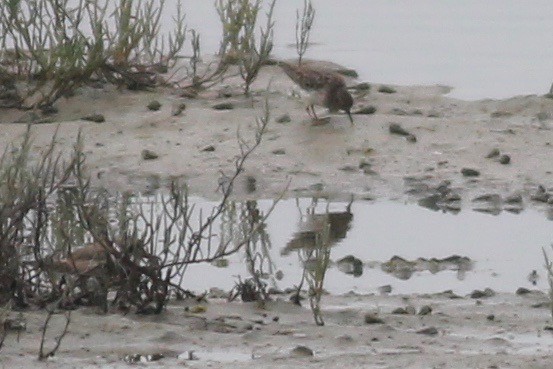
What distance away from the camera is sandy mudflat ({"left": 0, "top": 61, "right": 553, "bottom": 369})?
680 centimetres

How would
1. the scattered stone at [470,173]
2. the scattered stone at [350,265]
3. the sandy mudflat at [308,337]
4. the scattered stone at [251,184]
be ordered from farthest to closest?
the scattered stone at [470,173] < the scattered stone at [251,184] < the scattered stone at [350,265] < the sandy mudflat at [308,337]

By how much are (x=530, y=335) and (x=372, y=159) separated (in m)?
4.23

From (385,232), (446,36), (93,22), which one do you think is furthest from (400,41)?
(385,232)

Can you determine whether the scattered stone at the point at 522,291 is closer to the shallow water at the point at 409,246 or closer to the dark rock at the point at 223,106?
the shallow water at the point at 409,246

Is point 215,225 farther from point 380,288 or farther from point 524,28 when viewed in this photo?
point 524,28

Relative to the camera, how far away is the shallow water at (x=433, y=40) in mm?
14570

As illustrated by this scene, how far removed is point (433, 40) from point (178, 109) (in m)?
5.37

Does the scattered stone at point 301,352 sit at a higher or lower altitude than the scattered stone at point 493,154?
lower

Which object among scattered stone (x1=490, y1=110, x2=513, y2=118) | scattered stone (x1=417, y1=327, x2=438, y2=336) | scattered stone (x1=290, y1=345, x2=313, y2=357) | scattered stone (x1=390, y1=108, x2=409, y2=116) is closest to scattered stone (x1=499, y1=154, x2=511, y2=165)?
scattered stone (x1=490, y1=110, x2=513, y2=118)

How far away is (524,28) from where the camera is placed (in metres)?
17.7

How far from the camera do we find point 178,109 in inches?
483

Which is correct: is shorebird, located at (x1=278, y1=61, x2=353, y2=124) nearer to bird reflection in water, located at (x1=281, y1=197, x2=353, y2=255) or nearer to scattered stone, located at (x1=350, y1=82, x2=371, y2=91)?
scattered stone, located at (x1=350, y1=82, x2=371, y2=91)

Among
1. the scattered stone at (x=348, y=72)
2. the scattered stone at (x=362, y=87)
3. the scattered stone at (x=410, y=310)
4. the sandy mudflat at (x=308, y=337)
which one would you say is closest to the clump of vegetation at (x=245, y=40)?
the scattered stone at (x=362, y=87)

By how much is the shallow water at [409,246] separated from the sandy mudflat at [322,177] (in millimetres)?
339
